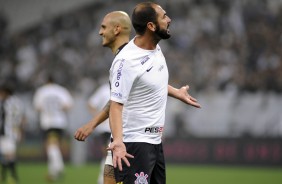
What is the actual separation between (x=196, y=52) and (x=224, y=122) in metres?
3.05

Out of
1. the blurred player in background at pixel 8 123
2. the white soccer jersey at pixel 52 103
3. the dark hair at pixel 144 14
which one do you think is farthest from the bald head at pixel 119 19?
the white soccer jersey at pixel 52 103

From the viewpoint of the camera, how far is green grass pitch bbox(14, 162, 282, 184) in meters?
17.2

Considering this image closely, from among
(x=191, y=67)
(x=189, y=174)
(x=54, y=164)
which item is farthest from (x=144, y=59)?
(x=191, y=67)

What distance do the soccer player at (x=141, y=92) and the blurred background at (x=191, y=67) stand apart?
1501cm

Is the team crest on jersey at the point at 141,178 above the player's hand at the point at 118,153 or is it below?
below

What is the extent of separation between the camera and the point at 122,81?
21.7 feet

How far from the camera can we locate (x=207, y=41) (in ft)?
80.7

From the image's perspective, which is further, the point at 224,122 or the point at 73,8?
the point at 73,8

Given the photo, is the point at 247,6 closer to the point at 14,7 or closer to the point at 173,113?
the point at 173,113

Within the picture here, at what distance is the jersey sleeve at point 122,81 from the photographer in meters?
6.61

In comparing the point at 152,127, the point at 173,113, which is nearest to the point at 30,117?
the point at 173,113

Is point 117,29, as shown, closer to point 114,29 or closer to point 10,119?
point 114,29

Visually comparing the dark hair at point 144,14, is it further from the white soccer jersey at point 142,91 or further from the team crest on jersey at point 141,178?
the team crest on jersey at point 141,178

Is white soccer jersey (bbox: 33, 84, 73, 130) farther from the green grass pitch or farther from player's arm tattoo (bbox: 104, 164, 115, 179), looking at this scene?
player's arm tattoo (bbox: 104, 164, 115, 179)
